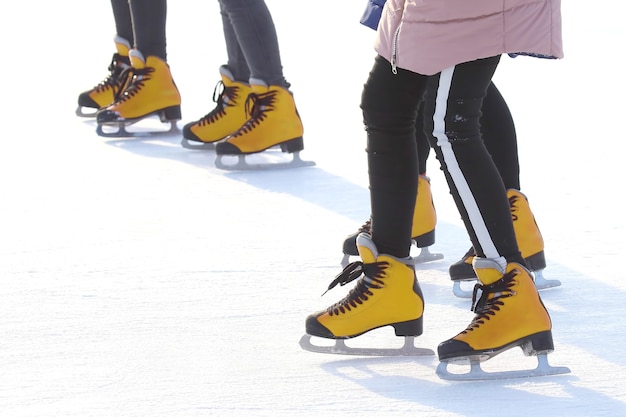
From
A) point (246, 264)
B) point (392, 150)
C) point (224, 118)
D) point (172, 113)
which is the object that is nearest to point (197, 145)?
point (224, 118)

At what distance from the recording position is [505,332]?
6.98 feet

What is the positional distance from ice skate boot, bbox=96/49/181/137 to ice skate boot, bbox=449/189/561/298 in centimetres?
193

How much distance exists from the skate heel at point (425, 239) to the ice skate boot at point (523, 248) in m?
0.21

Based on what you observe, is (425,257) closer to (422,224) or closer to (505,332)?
(422,224)

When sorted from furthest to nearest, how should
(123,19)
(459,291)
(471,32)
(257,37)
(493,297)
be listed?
(123,19), (257,37), (459,291), (493,297), (471,32)

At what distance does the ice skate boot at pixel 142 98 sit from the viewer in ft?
13.9

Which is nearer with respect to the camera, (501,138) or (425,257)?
(501,138)

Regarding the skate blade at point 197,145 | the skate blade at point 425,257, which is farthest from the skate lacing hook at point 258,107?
the skate blade at point 425,257

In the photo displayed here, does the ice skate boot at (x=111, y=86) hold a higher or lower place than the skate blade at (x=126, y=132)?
higher

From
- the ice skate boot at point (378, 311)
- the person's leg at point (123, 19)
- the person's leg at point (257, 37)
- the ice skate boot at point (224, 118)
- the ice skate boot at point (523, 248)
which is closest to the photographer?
the ice skate boot at point (378, 311)

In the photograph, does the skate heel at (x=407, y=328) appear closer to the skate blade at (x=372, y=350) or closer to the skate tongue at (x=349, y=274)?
the skate blade at (x=372, y=350)

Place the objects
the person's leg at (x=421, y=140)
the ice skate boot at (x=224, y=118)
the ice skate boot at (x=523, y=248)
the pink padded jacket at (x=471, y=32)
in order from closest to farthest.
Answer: the pink padded jacket at (x=471, y=32) → the ice skate boot at (x=523, y=248) → the person's leg at (x=421, y=140) → the ice skate boot at (x=224, y=118)

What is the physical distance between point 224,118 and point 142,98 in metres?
0.37

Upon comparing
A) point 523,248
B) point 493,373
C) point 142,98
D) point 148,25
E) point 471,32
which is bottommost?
point 493,373
